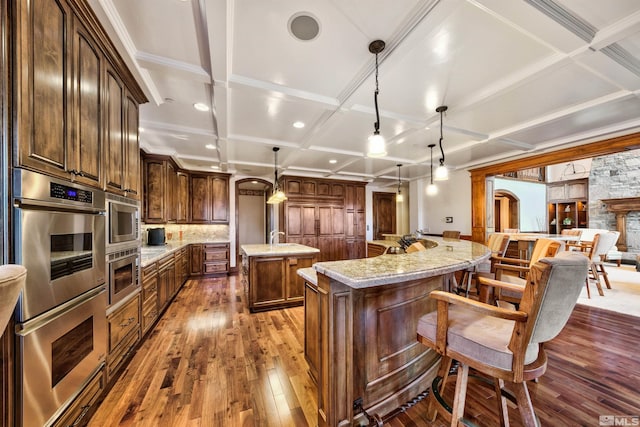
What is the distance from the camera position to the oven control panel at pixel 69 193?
A: 4.08ft

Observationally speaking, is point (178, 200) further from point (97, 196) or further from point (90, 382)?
point (90, 382)

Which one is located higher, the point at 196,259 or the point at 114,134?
the point at 114,134

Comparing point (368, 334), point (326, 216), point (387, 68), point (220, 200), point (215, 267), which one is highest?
point (387, 68)

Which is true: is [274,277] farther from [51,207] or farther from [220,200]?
[220,200]

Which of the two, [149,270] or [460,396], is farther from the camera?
[149,270]

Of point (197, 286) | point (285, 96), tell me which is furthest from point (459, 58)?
point (197, 286)

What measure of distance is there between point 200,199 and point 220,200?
0.46 m

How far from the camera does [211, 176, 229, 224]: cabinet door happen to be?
5957mm

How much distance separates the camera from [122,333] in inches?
78.4

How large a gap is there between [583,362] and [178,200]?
6.63 metres

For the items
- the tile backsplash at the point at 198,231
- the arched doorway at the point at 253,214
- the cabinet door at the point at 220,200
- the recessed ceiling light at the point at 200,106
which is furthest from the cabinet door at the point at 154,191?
the arched doorway at the point at 253,214

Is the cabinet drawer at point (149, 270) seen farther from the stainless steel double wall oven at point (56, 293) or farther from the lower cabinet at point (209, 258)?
the lower cabinet at point (209, 258)

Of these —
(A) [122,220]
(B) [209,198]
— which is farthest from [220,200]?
(A) [122,220]

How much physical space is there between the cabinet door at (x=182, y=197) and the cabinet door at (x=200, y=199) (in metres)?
0.15
